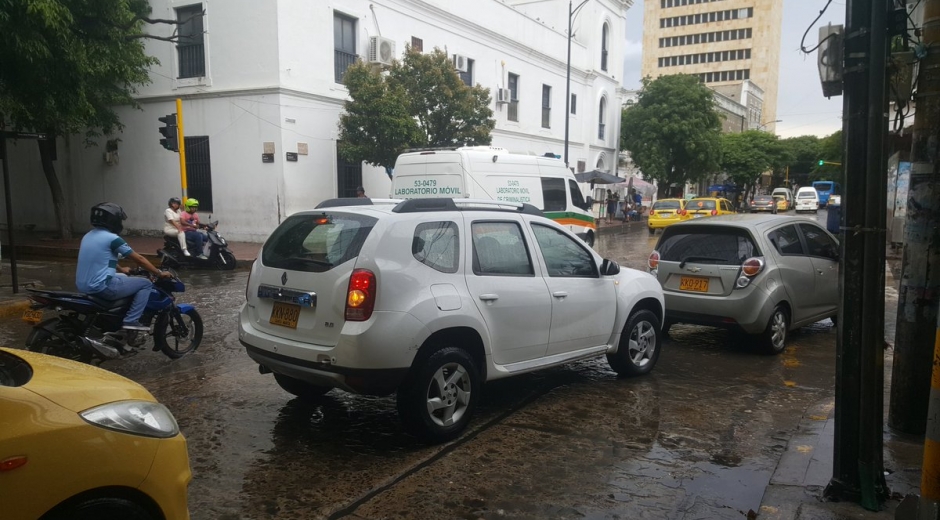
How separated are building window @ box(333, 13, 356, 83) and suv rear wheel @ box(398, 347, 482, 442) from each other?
16770 millimetres

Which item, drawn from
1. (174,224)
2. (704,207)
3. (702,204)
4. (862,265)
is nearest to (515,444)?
(862,265)

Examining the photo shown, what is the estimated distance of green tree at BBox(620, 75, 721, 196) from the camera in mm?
39875

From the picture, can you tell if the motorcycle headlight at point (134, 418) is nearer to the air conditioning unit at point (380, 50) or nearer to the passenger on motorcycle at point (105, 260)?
the passenger on motorcycle at point (105, 260)

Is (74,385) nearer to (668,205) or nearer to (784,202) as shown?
(668,205)

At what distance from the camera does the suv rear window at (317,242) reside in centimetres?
459

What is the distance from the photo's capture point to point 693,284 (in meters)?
7.68

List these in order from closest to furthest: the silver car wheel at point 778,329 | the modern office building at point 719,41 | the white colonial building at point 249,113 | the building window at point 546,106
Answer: the silver car wheel at point 778,329, the white colonial building at point 249,113, the building window at point 546,106, the modern office building at point 719,41

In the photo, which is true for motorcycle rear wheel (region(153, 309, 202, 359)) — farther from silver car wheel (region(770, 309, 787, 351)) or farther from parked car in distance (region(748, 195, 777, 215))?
parked car in distance (region(748, 195, 777, 215))

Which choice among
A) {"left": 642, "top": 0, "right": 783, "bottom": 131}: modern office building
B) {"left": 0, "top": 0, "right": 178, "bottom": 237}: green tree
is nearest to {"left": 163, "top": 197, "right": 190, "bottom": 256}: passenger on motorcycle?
{"left": 0, "top": 0, "right": 178, "bottom": 237}: green tree

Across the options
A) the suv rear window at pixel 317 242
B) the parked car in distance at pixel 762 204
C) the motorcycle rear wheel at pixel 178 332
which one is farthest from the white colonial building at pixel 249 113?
the parked car in distance at pixel 762 204

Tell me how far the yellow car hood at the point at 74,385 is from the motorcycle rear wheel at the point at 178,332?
3.90 metres

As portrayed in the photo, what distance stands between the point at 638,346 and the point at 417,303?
9.64 feet

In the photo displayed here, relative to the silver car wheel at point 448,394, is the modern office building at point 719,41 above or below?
above

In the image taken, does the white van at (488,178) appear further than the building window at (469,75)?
No
